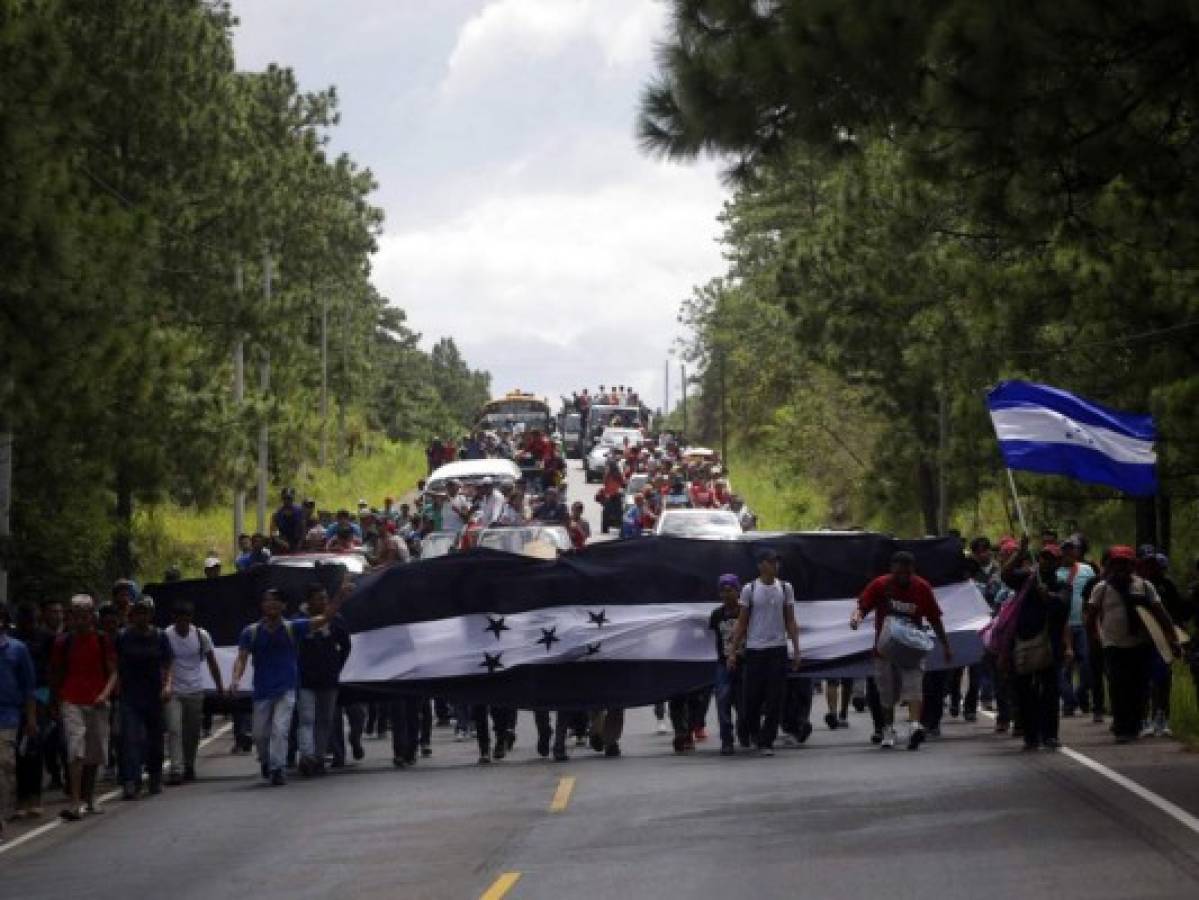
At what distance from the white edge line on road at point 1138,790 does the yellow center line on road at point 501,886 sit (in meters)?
4.47

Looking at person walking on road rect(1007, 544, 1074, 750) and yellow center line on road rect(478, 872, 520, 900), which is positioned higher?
person walking on road rect(1007, 544, 1074, 750)

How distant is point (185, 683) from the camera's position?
979 inches

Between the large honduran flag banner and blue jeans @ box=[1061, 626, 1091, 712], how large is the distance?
41.8 inches

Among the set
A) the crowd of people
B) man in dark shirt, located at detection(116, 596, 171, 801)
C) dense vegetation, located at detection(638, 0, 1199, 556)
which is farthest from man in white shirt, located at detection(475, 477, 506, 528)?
man in dark shirt, located at detection(116, 596, 171, 801)

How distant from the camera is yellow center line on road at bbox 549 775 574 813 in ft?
66.8

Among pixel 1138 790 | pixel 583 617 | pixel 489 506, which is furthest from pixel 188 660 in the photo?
pixel 489 506

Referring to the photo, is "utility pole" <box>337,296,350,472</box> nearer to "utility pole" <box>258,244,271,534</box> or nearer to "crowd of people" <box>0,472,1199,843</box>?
"utility pole" <box>258,244,271,534</box>

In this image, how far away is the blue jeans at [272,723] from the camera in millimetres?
24109

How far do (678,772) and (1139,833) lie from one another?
6547 mm

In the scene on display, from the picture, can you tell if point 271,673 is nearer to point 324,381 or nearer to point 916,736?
point 916,736

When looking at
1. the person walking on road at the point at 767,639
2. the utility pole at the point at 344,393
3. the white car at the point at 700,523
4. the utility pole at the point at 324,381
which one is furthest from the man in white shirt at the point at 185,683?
the utility pole at the point at 344,393

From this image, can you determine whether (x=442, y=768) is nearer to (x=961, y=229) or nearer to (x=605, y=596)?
(x=605, y=596)

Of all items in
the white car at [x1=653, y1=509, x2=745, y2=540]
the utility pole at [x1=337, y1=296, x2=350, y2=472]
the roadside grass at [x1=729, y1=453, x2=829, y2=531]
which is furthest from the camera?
the utility pole at [x1=337, y1=296, x2=350, y2=472]

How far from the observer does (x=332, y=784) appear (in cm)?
2378
